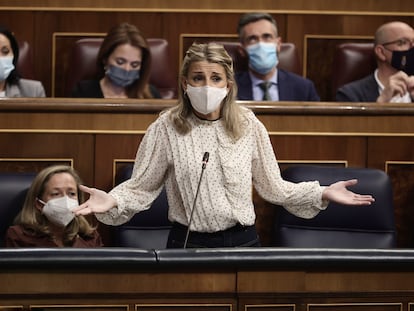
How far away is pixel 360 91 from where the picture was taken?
2166 mm

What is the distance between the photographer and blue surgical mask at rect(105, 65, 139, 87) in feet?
6.87

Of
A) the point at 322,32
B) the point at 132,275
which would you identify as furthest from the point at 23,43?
the point at 132,275

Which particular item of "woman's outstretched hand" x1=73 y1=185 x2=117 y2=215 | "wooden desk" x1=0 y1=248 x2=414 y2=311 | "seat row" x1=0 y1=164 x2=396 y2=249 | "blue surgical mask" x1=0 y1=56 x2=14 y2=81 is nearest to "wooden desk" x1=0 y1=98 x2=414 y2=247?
"seat row" x1=0 y1=164 x2=396 y2=249

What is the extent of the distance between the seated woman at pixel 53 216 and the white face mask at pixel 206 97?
30 cm

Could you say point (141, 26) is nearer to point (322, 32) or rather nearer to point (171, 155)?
point (322, 32)

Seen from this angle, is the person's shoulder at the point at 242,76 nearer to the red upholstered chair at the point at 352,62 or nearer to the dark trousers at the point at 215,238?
the red upholstered chair at the point at 352,62

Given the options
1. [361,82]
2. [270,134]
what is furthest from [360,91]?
[270,134]

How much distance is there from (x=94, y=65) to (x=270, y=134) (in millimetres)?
561

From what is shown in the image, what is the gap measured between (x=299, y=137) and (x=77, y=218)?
416mm

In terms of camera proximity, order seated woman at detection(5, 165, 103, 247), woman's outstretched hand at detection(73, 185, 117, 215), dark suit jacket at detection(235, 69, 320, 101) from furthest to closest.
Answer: dark suit jacket at detection(235, 69, 320, 101) < seated woman at detection(5, 165, 103, 247) < woman's outstretched hand at detection(73, 185, 117, 215)

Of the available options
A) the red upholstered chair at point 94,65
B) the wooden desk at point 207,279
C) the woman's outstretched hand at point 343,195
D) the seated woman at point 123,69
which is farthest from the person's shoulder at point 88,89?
the wooden desk at point 207,279

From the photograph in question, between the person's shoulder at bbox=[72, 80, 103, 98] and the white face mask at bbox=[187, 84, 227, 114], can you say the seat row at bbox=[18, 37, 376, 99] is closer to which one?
the person's shoulder at bbox=[72, 80, 103, 98]

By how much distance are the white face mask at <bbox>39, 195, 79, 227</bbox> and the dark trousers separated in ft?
0.82

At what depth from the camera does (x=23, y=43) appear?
7.44 ft
